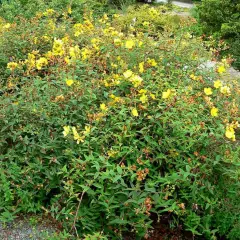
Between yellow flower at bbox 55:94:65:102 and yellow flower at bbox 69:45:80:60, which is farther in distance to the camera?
yellow flower at bbox 69:45:80:60

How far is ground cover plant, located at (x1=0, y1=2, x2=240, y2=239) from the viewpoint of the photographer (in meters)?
2.36

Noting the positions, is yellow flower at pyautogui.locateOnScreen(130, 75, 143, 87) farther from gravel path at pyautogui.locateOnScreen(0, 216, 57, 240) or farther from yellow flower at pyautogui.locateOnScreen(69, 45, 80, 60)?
gravel path at pyautogui.locateOnScreen(0, 216, 57, 240)

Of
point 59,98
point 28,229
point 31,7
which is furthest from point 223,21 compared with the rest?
point 28,229

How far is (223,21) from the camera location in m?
6.30

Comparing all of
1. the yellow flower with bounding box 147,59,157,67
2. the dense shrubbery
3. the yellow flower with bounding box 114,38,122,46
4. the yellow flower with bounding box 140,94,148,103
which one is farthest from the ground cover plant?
the dense shrubbery

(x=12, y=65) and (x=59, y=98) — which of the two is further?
(x=12, y=65)

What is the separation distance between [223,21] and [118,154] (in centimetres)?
449

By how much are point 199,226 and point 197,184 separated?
12.7 inches

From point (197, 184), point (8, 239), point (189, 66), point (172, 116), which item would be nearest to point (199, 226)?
point (197, 184)

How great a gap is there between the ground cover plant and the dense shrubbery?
3.15 meters

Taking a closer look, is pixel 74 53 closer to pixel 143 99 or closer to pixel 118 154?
pixel 143 99

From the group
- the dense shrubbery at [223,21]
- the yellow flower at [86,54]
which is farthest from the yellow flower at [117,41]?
the dense shrubbery at [223,21]

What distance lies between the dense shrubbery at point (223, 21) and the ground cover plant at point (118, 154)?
124 inches

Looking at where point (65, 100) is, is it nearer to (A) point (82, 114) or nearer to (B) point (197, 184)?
(A) point (82, 114)
